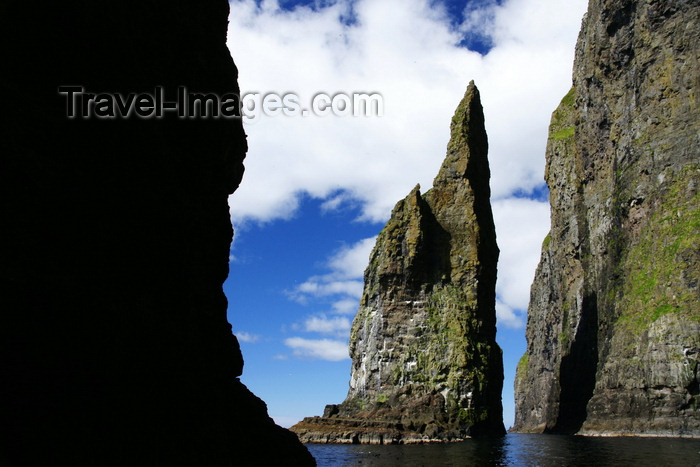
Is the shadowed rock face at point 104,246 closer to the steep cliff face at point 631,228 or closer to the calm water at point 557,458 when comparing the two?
the calm water at point 557,458

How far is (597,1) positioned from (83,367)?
106 meters

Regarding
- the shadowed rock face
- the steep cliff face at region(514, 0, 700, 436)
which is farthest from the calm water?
the shadowed rock face

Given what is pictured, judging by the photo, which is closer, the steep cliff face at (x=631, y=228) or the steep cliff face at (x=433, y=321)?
the steep cliff face at (x=631, y=228)

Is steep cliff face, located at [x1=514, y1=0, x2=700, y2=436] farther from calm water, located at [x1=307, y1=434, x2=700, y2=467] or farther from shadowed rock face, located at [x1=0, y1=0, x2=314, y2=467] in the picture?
shadowed rock face, located at [x1=0, y1=0, x2=314, y2=467]

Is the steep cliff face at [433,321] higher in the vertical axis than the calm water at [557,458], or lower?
higher

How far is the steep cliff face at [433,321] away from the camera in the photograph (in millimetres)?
74500

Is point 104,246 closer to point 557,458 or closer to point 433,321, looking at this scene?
point 557,458

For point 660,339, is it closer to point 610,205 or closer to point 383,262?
point 610,205

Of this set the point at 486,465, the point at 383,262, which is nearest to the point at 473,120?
the point at 383,262

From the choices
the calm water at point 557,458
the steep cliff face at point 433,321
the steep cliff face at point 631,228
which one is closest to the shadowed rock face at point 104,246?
the calm water at point 557,458

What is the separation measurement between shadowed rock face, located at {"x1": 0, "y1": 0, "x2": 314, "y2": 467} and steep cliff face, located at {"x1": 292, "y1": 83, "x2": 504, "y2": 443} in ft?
186

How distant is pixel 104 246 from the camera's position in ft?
41.1

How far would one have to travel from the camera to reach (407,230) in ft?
297

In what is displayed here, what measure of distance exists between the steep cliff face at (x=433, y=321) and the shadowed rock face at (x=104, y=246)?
56.8 metres
